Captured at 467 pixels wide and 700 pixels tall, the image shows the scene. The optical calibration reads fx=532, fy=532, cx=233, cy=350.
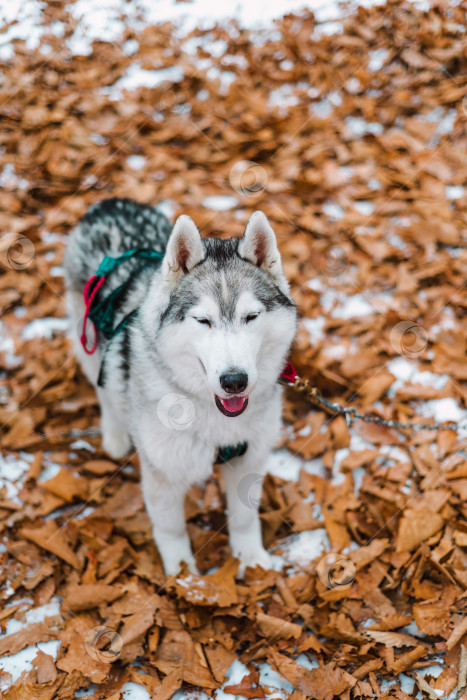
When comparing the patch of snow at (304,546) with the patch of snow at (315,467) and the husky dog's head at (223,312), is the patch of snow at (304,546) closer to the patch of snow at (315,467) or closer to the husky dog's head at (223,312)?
the patch of snow at (315,467)

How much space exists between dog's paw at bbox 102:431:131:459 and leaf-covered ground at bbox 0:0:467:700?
8 cm

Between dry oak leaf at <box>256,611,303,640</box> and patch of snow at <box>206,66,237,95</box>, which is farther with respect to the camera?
patch of snow at <box>206,66,237,95</box>

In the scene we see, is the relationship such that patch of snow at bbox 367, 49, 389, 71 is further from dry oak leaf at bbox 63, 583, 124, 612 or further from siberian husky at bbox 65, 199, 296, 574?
dry oak leaf at bbox 63, 583, 124, 612

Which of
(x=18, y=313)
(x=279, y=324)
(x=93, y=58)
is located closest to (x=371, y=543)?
(x=279, y=324)

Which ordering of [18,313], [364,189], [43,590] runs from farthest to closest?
[364,189] < [18,313] < [43,590]

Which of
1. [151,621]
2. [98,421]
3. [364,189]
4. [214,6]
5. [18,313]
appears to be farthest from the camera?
[214,6]

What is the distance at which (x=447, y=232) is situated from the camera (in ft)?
17.3

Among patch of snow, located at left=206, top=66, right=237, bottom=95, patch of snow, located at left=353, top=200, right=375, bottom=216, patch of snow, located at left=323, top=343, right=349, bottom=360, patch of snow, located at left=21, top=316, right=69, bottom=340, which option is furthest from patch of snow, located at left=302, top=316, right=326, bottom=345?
patch of snow, located at left=206, top=66, right=237, bottom=95

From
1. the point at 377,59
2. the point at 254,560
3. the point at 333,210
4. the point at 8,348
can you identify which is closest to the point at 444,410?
the point at 254,560

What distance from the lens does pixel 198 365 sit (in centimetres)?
260

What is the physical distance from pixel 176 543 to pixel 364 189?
14.4 ft

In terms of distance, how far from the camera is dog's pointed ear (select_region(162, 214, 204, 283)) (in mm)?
2580

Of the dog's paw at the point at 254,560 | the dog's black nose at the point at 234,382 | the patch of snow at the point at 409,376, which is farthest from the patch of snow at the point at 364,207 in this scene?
the dog's black nose at the point at 234,382

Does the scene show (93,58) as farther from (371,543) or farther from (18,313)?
(371,543)
